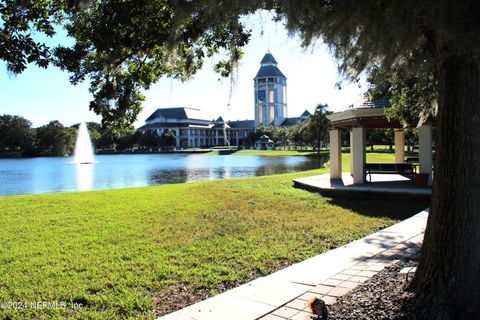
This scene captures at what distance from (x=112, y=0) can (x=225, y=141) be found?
13580 cm

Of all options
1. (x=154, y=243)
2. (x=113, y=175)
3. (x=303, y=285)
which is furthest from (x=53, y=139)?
(x=303, y=285)

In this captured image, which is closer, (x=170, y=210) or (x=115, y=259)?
(x=115, y=259)

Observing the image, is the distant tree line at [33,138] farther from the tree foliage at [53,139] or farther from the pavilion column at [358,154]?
the pavilion column at [358,154]

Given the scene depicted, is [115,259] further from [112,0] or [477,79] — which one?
[477,79]

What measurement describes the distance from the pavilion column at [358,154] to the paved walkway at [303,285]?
7.50 metres

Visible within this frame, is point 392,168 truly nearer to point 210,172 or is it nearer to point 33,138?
point 210,172

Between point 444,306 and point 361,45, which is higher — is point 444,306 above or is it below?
below

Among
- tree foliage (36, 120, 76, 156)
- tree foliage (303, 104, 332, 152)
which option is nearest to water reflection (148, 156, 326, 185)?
tree foliage (303, 104, 332, 152)

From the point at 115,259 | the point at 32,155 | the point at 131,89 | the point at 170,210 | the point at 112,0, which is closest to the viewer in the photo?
the point at 112,0

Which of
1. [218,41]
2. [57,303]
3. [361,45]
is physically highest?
[218,41]

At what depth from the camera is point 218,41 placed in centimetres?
492

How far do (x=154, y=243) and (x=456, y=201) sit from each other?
15.3 feet

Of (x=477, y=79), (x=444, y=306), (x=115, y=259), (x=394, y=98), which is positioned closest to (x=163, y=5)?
(x=477, y=79)

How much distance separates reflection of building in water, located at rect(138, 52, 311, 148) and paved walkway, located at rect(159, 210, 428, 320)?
12329cm
